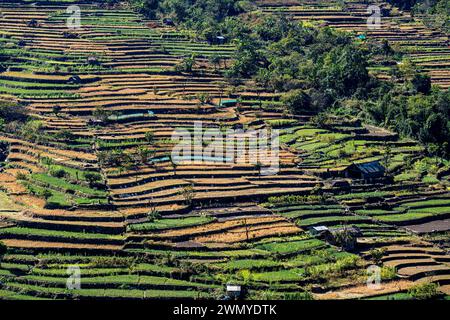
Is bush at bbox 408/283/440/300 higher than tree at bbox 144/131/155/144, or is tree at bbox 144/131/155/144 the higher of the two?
tree at bbox 144/131/155/144

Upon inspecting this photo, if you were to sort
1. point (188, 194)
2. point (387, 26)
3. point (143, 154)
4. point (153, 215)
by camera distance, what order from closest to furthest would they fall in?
1. point (153, 215)
2. point (188, 194)
3. point (143, 154)
4. point (387, 26)

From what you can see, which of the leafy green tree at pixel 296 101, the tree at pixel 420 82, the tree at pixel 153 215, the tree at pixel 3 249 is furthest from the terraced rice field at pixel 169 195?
the tree at pixel 420 82

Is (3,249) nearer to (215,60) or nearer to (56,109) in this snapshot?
(56,109)

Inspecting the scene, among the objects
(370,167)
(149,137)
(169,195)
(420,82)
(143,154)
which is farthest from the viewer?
(420,82)

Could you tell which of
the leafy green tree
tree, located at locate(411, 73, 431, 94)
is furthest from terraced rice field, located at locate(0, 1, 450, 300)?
tree, located at locate(411, 73, 431, 94)

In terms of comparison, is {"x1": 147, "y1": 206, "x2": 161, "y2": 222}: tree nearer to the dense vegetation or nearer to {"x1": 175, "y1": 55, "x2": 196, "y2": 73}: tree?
the dense vegetation

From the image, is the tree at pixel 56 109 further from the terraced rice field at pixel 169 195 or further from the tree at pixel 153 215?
the tree at pixel 153 215

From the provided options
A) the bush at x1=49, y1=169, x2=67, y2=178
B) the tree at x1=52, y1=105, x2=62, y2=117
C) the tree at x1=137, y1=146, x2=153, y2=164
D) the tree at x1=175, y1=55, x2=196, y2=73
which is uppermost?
the tree at x1=175, y1=55, x2=196, y2=73

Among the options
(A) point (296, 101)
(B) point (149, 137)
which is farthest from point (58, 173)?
(A) point (296, 101)
